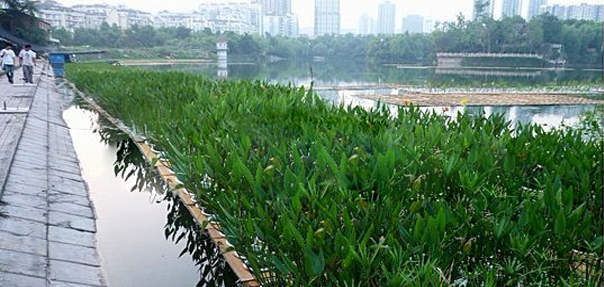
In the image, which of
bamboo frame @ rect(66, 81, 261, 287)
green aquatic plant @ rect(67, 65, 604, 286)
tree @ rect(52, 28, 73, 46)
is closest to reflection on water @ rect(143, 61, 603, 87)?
tree @ rect(52, 28, 73, 46)

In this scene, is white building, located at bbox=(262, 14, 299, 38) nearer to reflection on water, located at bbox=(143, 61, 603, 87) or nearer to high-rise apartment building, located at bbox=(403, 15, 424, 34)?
high-rise apartment building, located at bbox=(403, 15, 424, 34)

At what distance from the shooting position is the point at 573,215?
2.06 meters

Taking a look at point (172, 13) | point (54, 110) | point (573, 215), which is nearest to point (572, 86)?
point (54, 110)

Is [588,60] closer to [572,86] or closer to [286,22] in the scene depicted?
[572,86]

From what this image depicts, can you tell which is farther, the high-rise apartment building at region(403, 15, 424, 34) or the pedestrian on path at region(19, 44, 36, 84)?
the high-rise apartment building at region(403, 15, 424, 34)

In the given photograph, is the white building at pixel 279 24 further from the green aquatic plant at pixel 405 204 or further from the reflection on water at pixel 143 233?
the green aquatic plant at pixel 405 204

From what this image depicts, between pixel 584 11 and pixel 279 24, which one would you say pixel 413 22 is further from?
pixel 584 11

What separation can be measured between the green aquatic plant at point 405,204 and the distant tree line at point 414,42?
→ 46725 millimetres

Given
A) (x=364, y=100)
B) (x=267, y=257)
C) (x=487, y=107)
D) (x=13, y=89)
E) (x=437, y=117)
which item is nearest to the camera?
(x=267, y=257)

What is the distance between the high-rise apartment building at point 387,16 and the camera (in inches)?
4850

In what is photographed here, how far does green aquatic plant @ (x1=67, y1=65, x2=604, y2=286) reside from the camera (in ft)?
6.49

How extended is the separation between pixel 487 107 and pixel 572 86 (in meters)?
9.82

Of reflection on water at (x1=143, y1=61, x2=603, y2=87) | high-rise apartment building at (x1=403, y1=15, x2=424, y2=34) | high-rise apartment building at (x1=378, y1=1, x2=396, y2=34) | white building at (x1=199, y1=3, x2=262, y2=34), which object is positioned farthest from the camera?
high-rise apartment building at (x1=403, y1=15, x2=424, y2=34)

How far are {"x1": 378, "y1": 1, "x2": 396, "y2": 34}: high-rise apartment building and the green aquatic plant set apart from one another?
4856 inches
